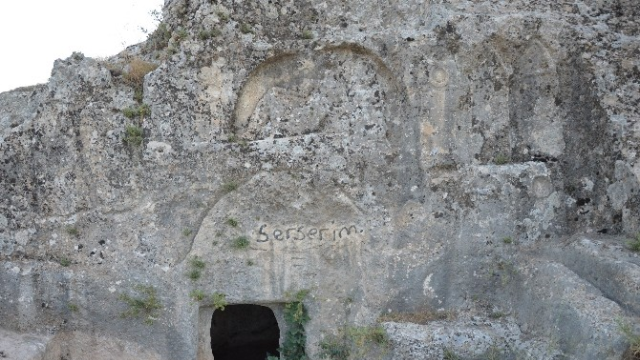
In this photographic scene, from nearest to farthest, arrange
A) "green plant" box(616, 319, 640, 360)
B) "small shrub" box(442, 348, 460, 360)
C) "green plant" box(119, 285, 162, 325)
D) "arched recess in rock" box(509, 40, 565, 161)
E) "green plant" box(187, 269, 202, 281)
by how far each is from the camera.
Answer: "green plant" box(616, 319, 640, 360) → "small shrub" box(442, 348, 460, 360) → "green plant" box(119, 285, 162, 325) → "green plant" box(187, 269, 202, 281) → "arched recess in rock" box(509, 40, 565, 161)

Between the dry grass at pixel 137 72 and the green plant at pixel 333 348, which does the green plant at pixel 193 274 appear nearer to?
the green plant at pixel 333 348

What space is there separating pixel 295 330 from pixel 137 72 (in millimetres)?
3804

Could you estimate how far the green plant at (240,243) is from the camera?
9.29m

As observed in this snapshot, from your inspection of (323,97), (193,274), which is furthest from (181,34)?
(193,274)

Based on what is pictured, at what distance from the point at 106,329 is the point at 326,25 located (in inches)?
185

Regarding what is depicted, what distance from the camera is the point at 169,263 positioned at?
923 centimetres

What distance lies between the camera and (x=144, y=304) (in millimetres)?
9109

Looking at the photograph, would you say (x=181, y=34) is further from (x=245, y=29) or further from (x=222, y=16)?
(x=245, y=29)

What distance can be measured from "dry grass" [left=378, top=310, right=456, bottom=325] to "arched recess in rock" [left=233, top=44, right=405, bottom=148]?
2.18 metres

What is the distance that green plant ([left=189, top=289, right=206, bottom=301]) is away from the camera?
9172mm

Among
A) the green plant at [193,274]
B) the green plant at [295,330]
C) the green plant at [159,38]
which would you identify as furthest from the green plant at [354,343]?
the green plant at [159,38]

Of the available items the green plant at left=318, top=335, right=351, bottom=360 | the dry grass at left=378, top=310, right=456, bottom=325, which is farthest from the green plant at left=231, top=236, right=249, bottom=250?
the dry grass at left=378, top=310, right=456, bottom=325

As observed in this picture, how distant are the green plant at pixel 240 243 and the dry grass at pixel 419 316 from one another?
1.88 meters

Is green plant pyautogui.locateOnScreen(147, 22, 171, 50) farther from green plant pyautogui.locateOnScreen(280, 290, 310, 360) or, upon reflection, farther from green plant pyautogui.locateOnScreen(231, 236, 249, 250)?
green plant pyautogui.locateOnScreen(280, 290, 310, 360)
